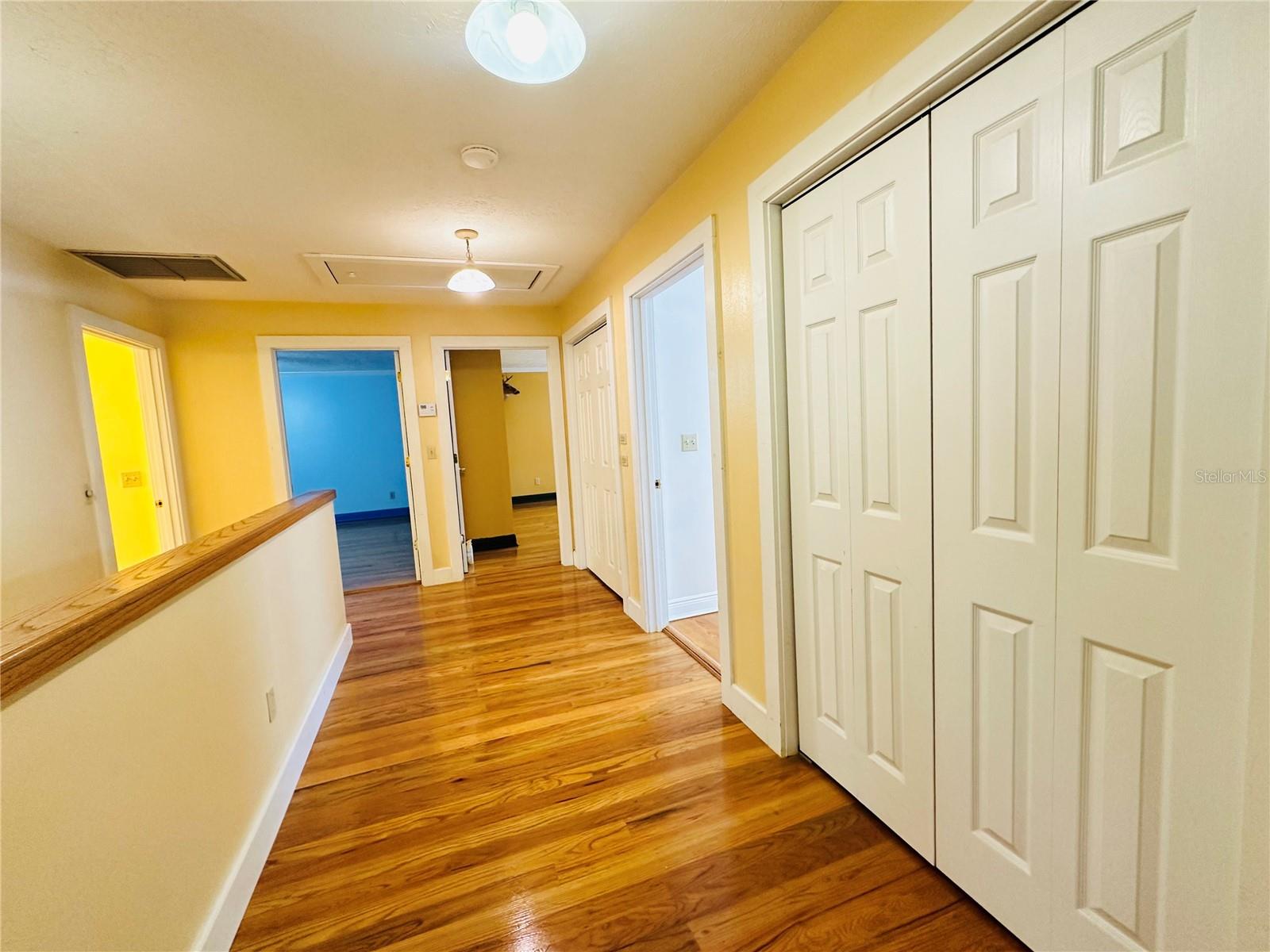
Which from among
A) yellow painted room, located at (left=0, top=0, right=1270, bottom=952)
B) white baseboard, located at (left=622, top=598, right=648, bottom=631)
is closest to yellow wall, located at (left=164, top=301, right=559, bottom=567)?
yellow painted room, located at (left=0, top=0, right=1270, bottom=952)

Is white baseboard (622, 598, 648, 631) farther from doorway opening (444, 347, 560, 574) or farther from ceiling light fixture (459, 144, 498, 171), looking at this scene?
ceiling light fixture (459, 144, 498, 171)

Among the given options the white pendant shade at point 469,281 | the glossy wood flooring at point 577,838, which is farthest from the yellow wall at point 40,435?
the white pendant shade at point 469,281

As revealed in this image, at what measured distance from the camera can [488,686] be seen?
2.50 metres

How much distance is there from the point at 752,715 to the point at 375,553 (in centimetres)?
491

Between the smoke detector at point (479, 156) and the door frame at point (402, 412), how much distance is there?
2423mm

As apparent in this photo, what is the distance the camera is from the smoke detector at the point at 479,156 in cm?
189

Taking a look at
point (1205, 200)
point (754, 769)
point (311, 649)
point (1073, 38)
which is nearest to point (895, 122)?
point (1073, 38)

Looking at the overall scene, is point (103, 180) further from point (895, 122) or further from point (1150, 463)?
point (1150, 463)

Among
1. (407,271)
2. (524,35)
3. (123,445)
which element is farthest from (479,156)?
(123,445)

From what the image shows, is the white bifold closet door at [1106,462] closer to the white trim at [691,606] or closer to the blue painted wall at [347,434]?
the white trim at [691,606]

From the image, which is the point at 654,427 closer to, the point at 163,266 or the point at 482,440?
the point at 482,440

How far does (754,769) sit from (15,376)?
3.50m

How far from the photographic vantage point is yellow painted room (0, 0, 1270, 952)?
830 mm

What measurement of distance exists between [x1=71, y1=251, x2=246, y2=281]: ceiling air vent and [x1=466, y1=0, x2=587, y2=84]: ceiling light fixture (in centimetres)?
257
